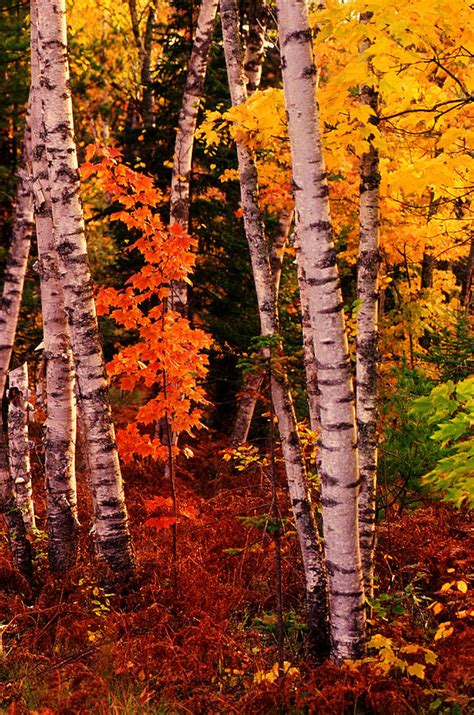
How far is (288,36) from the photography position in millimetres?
4059

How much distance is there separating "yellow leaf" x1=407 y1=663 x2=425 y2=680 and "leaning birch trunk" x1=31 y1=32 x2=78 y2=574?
144 inches

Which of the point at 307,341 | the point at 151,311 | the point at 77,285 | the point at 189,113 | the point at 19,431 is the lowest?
the point at 19,431

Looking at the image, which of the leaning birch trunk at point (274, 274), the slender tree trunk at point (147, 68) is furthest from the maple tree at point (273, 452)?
the slender tree trunk at point (147, 68)

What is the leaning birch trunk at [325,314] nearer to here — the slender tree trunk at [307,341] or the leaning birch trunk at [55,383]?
the slender tree trunk at [307,341]

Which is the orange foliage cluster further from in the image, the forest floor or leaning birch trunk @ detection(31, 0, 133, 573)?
the forest floor

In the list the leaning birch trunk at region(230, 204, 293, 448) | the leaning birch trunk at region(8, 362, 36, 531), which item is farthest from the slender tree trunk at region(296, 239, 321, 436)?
the leaning birch trunk at region(8, 362, 36, 531)

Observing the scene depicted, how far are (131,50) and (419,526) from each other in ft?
60.6

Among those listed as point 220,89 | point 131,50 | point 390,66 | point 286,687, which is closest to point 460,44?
point 390,66

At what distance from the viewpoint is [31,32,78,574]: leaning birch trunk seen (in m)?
6.65

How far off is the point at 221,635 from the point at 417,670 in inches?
64.5

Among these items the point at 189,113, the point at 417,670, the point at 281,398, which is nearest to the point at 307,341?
the point at 281,398

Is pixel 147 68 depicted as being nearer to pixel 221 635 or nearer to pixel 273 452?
pixel 273 452

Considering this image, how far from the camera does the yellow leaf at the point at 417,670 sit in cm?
429

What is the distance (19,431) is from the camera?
7.36 metres
